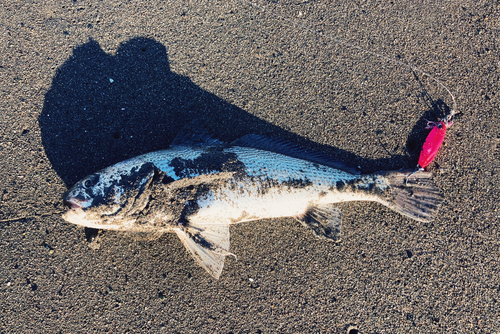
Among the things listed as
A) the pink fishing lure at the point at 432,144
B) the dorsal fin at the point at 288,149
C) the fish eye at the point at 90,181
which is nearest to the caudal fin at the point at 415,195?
the pink fishing lure at the point at 432,144

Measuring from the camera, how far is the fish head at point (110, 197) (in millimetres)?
2703

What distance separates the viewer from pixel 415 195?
10.7ft

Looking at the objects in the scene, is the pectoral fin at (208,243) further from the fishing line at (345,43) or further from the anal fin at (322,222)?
the fishing line at (345,43)

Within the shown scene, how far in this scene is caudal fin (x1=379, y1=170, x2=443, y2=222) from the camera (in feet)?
10.6

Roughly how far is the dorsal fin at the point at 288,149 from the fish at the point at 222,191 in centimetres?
1

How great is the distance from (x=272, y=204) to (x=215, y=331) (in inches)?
63.0

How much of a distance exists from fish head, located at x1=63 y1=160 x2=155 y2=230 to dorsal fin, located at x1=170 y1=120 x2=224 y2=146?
0.59 m

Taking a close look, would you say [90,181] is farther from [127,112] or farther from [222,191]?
[222,191]

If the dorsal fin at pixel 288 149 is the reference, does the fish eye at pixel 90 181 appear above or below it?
below

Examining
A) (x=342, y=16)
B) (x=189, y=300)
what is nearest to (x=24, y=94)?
(x=189, y=300)

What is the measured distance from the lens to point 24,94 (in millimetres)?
3447

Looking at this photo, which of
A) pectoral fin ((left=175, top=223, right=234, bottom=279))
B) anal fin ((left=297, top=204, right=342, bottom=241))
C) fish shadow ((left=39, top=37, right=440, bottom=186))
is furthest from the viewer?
fish shadow ((left=39, top=37, right=440, bottom=186))

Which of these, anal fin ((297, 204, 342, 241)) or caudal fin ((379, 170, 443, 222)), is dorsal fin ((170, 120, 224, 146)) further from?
caudal fin ((379, 170, 443, 222))

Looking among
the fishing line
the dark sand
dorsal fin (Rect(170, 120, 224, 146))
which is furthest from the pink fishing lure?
dorsal fin (Rect(170, 120, 224, 146))
